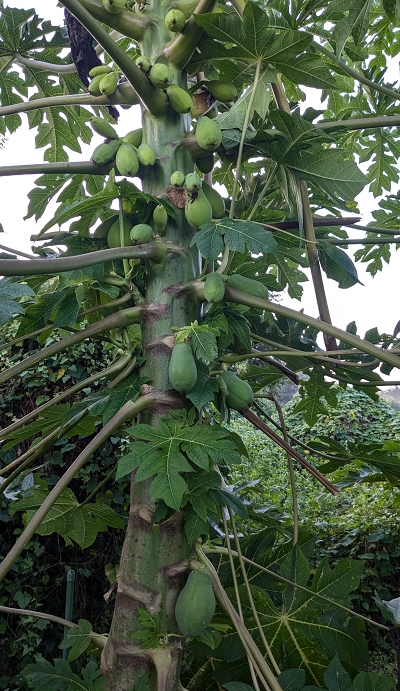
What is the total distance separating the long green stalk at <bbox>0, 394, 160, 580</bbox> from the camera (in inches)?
33.0

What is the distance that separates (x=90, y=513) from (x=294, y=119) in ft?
3.32

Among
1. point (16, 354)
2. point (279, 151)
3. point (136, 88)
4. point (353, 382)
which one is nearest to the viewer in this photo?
point (136, 88)

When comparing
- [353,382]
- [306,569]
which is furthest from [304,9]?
[306,569]

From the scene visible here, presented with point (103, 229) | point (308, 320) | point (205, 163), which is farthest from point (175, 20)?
point (308, 320)

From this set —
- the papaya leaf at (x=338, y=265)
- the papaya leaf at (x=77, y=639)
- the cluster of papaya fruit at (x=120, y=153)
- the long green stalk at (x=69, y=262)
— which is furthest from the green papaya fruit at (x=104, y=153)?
the papaya leaf at (x=77, y=639)

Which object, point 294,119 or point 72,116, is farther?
point 72,116

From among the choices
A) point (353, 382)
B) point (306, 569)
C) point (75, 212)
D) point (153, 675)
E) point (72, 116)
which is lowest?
point (153, 675)

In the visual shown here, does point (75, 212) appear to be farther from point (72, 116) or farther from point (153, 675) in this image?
point (72, 116)

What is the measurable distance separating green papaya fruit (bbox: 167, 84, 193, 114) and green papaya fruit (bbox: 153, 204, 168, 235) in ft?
0.67

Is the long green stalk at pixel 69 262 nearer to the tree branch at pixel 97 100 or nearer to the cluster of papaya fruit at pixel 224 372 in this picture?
the cluster of papaya fruit at pixel 224 372

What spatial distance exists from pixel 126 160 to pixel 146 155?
4 centimetres

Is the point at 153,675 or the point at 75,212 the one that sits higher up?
the point at 75,212

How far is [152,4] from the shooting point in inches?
44.5

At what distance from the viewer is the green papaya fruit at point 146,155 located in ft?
3.49
